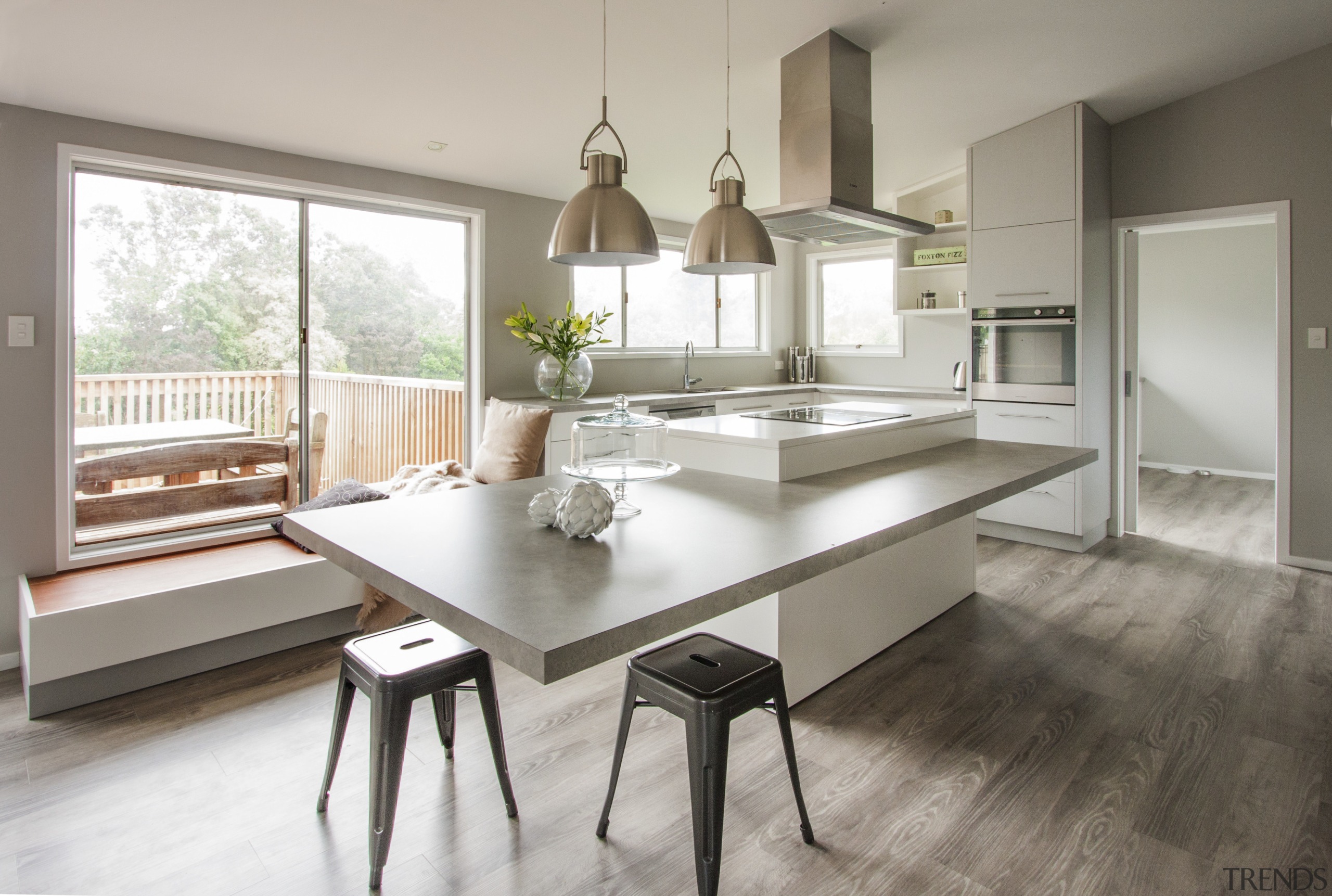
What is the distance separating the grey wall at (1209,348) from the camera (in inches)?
247

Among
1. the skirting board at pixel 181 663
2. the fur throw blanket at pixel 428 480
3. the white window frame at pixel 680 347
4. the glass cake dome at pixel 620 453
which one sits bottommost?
the skirting board at pixel 181 663

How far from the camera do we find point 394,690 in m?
1.61

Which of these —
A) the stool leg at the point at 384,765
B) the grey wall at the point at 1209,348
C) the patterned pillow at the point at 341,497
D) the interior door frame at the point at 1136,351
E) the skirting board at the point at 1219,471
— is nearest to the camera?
the stool leg at the point at 384,765

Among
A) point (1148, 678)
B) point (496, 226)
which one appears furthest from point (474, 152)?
point (1148, 678)

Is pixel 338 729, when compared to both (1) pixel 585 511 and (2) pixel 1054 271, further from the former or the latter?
(2) pixel 1054 271

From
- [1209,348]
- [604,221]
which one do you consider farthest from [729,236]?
[1209,348]

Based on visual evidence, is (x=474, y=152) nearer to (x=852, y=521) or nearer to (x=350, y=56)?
(x=350, y=56)

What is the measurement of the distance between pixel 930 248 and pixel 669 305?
77.6 inches

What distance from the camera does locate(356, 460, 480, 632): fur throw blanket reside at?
3156mm

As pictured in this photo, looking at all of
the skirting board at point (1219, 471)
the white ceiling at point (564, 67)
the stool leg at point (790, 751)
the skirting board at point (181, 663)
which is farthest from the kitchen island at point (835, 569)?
the skirting board at point (1219, 471)

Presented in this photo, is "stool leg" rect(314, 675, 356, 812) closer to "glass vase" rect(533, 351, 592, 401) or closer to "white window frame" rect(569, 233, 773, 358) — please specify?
"glass vase" rect(533, 351, 592, 401)

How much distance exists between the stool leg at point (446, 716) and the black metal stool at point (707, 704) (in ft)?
1.81

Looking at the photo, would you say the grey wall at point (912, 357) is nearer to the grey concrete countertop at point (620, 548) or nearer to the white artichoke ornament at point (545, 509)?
the grey concrete countertop at point (620, 548)

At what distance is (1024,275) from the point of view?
441 cm
